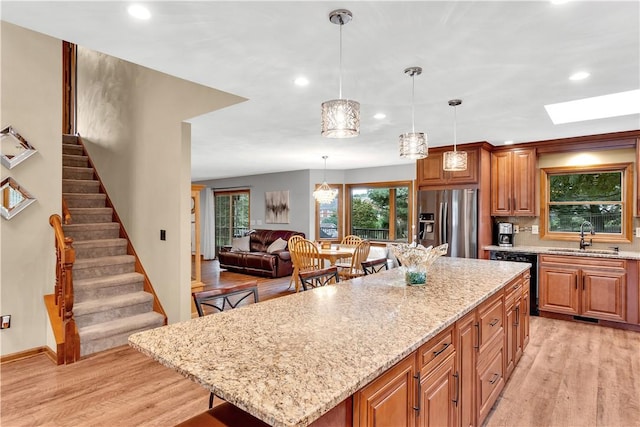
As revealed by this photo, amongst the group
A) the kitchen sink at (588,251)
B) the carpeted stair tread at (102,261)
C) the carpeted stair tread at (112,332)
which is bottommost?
the carpeted stair tread at (112,332)

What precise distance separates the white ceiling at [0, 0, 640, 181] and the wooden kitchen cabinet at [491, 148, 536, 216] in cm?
128

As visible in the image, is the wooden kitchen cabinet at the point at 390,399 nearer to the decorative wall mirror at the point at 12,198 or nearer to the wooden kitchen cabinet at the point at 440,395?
the wooden kitchen cabinet at the point at 440,395

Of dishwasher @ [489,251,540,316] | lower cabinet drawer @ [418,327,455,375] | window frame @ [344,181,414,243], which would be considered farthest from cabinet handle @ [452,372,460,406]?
window frame @ [344,181,414,243]

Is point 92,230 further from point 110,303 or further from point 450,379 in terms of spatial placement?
point 450,379

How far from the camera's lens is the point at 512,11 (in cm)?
173

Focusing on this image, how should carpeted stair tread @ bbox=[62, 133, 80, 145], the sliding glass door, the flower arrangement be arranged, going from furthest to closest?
the sliding glass door, carpeted stair tread @ bbox=[62, 133, 80, 145], the flower arrangement

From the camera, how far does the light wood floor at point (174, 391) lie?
2357 mm

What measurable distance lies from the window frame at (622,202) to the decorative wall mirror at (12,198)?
6133mm

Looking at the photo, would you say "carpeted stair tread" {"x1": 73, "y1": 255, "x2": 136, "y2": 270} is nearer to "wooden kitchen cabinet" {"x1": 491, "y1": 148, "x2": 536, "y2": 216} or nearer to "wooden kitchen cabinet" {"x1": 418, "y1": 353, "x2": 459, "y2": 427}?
"wooden kitchen cabinet" {"x1": 418, "y1": 353, "x2": 459, "y2": 427}

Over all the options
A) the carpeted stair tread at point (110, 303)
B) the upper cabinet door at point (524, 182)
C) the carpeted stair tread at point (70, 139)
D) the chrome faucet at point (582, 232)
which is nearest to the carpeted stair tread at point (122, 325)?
the carpeted stair tread at point (110, 303)

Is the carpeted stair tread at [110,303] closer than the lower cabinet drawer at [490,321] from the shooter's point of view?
No

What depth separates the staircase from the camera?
3553mm

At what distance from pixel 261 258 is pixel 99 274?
353 centimetres

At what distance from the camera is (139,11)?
5.79 feet
